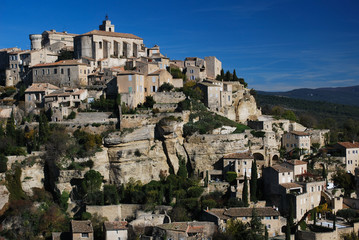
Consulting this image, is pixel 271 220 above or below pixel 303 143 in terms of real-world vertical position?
below

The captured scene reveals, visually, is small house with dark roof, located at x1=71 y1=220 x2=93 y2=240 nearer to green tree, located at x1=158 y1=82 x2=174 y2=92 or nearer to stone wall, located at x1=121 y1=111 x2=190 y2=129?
stone wall, located at x1=121 y1=111 x2=190 y2=129

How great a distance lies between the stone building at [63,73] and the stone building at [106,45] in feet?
14.5

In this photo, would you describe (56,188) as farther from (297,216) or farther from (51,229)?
(297,216)

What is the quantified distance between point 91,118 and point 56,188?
8.72m

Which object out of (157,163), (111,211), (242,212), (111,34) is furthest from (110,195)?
(111,34)

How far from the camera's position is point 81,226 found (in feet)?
128

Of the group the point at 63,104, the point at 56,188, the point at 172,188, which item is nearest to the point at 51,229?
the point at 56,188

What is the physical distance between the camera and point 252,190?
42469 millimetres

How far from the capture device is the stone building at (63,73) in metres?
57.3

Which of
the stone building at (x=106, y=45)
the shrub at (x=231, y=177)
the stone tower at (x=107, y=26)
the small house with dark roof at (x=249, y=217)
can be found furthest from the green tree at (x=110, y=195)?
the stone tower at (x=107, y=26)

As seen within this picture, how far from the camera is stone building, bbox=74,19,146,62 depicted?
6262 cm

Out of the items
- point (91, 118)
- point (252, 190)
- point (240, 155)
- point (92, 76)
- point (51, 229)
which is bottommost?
point (51, 229)

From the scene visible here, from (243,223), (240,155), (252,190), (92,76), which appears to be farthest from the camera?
(92,76)

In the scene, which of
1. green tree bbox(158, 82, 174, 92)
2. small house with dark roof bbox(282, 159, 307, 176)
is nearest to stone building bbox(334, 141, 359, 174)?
small house with dark roof bbox(282, 159, 307, 176)
